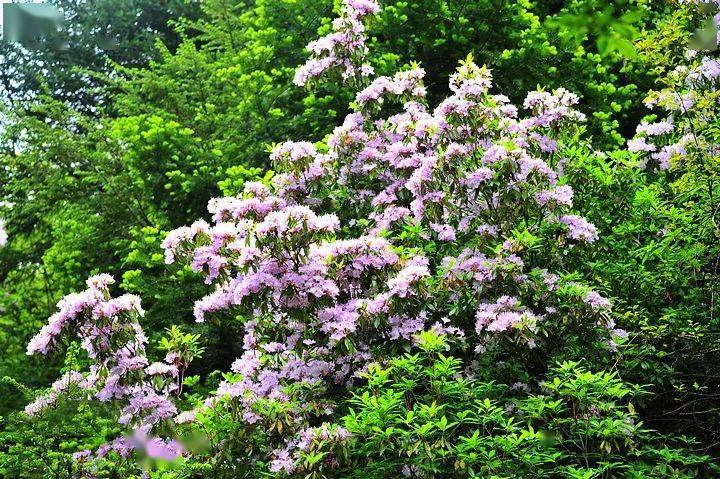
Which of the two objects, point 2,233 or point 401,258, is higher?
point 2,233

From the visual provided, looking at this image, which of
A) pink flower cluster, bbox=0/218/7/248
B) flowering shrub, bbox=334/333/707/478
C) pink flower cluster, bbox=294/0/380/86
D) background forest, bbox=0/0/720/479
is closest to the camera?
flowering shrub, bbox=334/333/707/478

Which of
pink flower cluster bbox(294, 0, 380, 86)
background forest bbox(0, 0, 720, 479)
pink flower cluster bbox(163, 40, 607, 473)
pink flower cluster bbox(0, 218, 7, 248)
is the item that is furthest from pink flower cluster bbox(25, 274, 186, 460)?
pink flower cluster bbox(0, 218, 7, 248)

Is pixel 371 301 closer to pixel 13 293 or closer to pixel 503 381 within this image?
pixel 503 381

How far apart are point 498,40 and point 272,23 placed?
9.32ft

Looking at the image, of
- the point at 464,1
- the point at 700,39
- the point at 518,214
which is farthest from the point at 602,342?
the point at 464,1

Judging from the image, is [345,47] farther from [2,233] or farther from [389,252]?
[2,233]

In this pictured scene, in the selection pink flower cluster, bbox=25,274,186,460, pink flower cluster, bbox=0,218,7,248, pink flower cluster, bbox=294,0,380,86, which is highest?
pink flower cluster, bbox=0,218,7,248

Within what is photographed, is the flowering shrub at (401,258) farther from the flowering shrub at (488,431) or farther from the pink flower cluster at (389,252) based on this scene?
the flowering shrub at (488,431)

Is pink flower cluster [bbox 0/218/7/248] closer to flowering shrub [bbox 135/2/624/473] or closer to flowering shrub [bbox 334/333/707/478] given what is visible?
flowering shrub [bbox 135/2/624/473]

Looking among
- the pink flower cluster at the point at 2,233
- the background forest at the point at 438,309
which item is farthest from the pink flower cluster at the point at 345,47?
the pink flower cluster at the point at 2,233

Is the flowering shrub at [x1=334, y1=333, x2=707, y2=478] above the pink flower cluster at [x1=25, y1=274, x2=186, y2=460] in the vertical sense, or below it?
below

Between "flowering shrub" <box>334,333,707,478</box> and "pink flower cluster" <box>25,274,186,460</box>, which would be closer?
"flowering shrub" <box>334,333,707,478</box>

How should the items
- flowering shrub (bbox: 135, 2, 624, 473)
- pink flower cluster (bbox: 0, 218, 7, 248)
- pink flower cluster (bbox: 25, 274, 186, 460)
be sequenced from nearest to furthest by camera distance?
flowering shrub (bbox: 135, 2, 624, 473)
pink flower cluster (bbox: 25, 274, 186, 460)
pink flower cluster (bbox: 0, 218, 7, 248)

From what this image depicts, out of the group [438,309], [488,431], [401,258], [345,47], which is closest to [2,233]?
[345,47]
